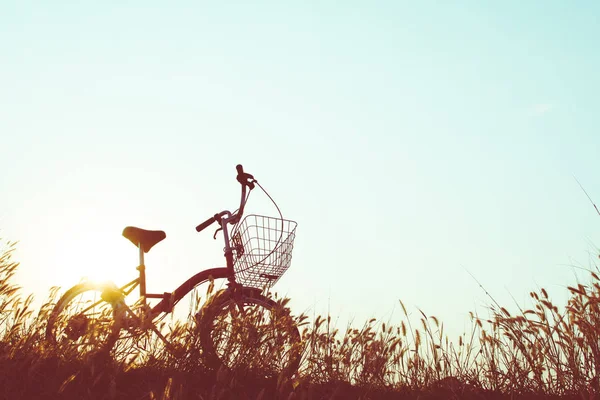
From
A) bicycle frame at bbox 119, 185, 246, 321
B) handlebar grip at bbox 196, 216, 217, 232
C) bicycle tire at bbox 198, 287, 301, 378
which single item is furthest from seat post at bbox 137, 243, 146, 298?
bicycle tire at bbox 198, 287, 301, 378

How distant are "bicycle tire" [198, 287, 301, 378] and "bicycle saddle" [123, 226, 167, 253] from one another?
122 cm

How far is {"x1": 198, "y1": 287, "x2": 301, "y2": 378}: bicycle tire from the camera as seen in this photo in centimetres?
362

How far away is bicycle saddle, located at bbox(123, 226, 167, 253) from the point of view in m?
4.80

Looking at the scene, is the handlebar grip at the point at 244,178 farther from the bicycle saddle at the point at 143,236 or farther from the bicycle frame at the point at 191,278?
the bicycle saddle at the point at 143,236

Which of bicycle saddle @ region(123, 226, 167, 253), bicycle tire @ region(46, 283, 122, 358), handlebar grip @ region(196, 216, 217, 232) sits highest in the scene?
handlebar grip @ region(196, 216, 217, 232)

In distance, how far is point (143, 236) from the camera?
4.81 m

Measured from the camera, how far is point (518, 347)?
3.81 meters

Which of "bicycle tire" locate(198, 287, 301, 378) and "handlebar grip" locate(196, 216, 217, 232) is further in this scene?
"handlebar grip" locate(196, 216, 217, 232)

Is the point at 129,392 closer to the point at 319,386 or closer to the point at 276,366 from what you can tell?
the point at 276,366

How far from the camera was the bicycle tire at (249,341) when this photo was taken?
11.9 ft

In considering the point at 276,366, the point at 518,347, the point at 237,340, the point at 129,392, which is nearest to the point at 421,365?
the point at 518,347

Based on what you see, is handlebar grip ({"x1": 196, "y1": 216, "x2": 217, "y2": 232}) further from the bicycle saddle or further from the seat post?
the seat post

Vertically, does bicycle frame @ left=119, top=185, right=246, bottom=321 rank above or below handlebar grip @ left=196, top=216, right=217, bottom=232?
below

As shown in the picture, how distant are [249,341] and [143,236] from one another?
1.68 meters
